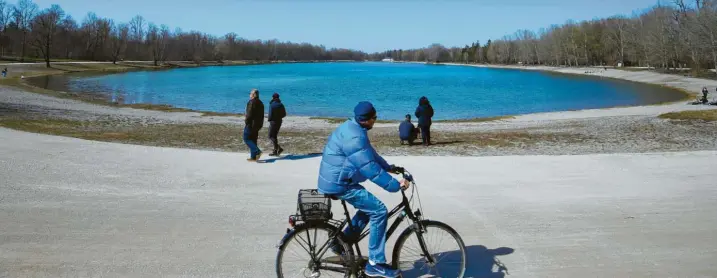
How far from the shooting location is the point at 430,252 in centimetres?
549

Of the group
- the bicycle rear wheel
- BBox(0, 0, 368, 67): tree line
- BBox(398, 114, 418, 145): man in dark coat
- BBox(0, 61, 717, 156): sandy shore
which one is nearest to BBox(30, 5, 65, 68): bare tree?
BBox(0, 0, 368, 67): tree line

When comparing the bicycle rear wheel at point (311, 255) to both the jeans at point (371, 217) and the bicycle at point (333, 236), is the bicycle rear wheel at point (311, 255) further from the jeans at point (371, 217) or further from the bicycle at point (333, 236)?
the jeans at point (371, 217)

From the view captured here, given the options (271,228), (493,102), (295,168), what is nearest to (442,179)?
(295,168)

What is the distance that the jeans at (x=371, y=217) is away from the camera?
16.3ft

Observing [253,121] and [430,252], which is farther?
[253,121]

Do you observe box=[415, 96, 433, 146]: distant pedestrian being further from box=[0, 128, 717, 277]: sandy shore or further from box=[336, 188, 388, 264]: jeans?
box=[336, 188, 388, 264]: jeans

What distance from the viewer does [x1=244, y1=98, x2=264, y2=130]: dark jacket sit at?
12.7 m

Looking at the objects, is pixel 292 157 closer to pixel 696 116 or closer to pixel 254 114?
pixel 254 114

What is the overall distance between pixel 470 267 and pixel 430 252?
824 mm

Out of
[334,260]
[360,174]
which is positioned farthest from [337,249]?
[360,174]

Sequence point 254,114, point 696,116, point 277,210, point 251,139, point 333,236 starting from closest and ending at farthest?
point 333,236, point 277,210, point 254,114, point 251,139, point 696,116

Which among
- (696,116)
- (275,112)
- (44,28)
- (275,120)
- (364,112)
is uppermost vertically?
(44,28)

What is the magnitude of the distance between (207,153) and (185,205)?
16.9 feet

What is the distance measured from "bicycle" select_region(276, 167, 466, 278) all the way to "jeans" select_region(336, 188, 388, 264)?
3.0 inches
